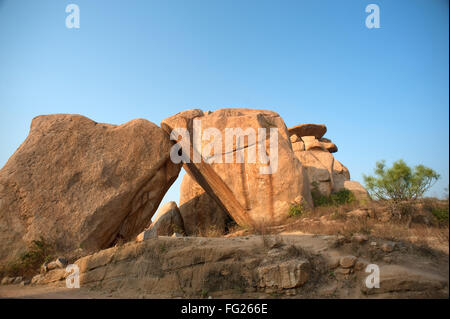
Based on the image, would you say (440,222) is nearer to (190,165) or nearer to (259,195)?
(259,195)

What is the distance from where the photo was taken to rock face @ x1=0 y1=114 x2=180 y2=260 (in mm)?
8578

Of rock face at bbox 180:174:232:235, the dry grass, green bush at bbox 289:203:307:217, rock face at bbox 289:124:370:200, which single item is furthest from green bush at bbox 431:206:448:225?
rock face at bbox 180:174:232:235

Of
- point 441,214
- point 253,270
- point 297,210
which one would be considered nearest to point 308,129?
point 297,210

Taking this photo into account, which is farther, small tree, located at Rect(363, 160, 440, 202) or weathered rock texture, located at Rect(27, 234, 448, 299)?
small tree, located at Rect(363, 160, 440, 202)

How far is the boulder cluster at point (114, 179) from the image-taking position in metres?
8.68

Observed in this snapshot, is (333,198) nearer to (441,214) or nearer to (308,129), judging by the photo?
(441,214)

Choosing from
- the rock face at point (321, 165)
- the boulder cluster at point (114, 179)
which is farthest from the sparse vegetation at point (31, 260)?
the rock face at point (321, 165)

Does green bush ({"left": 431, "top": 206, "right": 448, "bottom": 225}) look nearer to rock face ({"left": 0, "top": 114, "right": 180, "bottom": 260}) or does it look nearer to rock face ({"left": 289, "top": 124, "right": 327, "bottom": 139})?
rock face ({"left": 0, "top": 114, "right": 180, "bottom": 260})

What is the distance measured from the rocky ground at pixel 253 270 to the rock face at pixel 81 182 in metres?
2.06

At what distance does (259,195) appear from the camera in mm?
9875

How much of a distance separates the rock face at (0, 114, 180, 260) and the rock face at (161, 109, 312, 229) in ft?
4.53

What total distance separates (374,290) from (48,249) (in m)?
7.90

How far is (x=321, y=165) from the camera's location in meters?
13.6

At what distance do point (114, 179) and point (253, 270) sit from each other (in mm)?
6037
